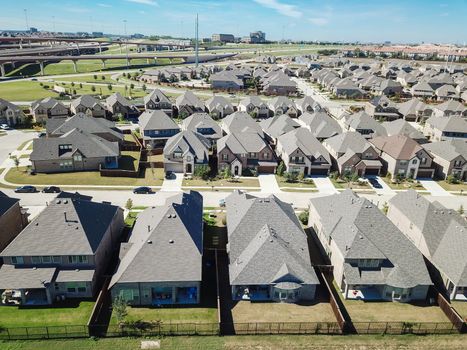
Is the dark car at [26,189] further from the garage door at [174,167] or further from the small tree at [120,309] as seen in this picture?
the small tree at [120,309]

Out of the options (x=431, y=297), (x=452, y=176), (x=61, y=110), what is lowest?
(x=431, y=297)

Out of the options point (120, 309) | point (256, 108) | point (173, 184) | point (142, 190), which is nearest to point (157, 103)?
point (256, 108)

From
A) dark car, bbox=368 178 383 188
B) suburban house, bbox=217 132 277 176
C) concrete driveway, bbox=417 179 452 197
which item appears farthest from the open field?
suburban house, bbox=217 132 277 176

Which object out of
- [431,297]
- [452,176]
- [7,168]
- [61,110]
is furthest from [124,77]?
[431,297]

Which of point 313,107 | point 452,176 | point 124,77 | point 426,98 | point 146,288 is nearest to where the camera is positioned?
point 146,288

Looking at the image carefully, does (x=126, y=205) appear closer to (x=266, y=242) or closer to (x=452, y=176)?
(x=266, y=242)
